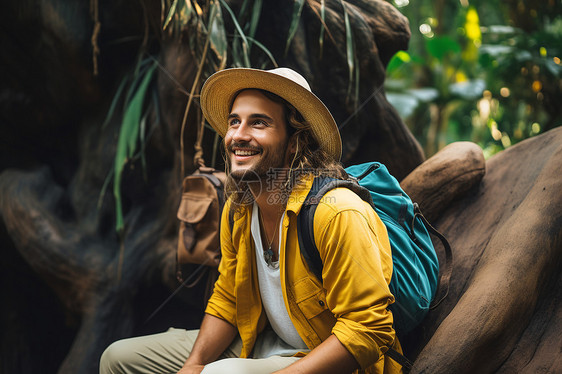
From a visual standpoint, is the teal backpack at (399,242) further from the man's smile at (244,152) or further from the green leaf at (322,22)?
the green leaf at (322,22)

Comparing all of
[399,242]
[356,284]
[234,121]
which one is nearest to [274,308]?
[356,284]

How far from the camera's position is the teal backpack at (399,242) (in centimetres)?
190

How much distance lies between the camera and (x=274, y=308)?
2.09 meters

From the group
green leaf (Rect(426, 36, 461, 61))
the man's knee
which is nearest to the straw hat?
the man's knee

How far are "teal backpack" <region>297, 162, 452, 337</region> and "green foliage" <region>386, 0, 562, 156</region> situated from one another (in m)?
3.93

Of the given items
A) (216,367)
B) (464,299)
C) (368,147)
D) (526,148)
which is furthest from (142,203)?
(526,148)

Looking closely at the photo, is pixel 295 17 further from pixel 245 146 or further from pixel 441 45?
pixel 441 45

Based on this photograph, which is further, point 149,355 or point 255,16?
point 255,16

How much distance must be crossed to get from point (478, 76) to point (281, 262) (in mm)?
8983

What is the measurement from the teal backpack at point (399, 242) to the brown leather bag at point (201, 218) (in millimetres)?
843

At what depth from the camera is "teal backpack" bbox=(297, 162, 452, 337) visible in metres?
1.90

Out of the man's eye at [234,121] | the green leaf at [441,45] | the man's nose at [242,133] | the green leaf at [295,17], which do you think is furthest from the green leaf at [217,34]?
the green leaf at [441,45]

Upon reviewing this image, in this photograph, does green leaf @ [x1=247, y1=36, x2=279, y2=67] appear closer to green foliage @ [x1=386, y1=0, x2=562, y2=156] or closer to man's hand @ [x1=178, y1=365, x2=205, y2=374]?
man's hand @ [x1=178, y1=365, x2=205, y2=374]

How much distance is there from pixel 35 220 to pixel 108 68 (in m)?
1.31
